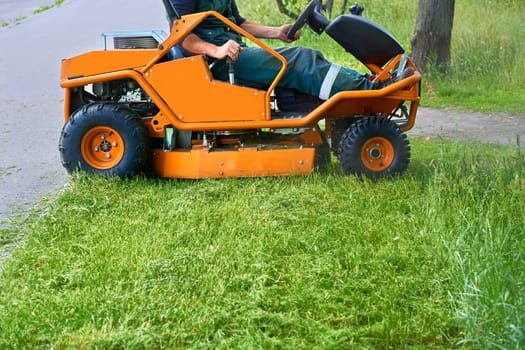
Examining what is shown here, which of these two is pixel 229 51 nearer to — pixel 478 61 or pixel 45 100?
pixel 45 100

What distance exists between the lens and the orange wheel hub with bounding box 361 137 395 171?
5680mm

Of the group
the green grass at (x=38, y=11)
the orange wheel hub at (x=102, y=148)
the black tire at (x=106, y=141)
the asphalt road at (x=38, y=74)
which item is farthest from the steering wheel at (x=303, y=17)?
the green grass at (x=38, y=11)

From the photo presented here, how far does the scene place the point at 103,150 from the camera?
5.79 metres

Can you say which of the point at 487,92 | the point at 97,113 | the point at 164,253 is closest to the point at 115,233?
the point at 164,253

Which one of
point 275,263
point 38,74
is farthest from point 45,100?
point 275,263

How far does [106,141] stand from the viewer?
578cm

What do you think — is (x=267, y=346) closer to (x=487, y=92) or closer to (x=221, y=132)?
(x=221, y=132)

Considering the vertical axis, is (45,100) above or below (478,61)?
below

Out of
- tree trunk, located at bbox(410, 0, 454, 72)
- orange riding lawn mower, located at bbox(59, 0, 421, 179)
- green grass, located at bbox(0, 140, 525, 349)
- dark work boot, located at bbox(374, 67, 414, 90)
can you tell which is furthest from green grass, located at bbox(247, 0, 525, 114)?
green grass, located at bbox(0, 140, 525, 349)

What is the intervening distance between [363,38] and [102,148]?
1997 millimetres

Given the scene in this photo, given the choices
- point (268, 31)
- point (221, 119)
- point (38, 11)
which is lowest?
point (221, 119)

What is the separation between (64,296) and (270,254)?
1.08 m

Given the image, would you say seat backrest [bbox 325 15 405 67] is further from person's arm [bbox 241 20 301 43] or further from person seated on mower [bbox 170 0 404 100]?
person's arm [bbox 241 20 301 43]

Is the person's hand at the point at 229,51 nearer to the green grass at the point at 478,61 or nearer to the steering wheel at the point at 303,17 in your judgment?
the steering wheel at the point at 303,17
